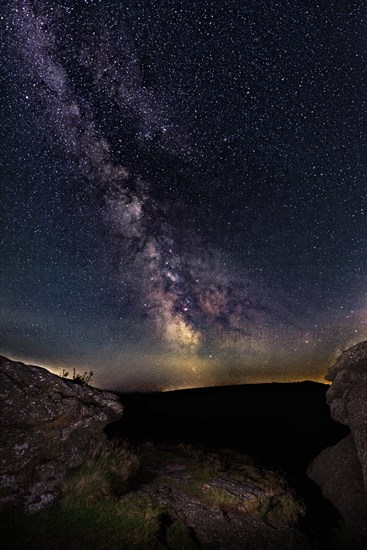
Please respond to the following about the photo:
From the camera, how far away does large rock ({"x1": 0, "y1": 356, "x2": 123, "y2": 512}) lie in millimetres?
6329

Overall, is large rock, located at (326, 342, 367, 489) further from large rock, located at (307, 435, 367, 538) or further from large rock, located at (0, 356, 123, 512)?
large rock, located at (0, 356, 123, 512)

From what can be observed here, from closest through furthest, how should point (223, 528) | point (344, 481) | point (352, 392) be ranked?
point (223, 528)
point (344, 481)
point (352, 392)

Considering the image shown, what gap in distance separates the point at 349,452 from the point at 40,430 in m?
9.56

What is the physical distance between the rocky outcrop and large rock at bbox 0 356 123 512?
666 cm

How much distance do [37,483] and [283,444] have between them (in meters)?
16.6

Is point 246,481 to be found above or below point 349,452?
below

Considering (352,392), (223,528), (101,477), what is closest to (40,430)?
(101,477)

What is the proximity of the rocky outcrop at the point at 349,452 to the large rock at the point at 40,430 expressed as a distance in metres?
6.66

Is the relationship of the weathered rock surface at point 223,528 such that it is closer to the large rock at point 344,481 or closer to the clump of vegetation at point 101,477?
the clump of vegetation at point 101,477

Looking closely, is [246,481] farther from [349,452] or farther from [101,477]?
[101,477]

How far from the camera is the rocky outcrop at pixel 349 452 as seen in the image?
8.73 meters

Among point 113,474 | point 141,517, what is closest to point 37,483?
point 113,474

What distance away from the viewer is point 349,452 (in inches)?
427

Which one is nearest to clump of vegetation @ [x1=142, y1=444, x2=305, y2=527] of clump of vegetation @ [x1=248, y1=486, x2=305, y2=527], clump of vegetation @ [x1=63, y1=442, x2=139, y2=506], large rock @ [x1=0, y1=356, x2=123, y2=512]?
clump of vegetation @ [x1=248, y1=486, x2=305, y2=527]
